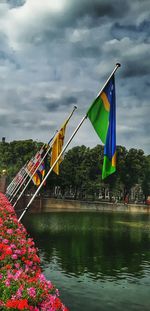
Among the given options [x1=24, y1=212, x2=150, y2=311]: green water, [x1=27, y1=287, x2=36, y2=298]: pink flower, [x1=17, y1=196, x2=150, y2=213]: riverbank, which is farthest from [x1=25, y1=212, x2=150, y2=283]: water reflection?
[x1=17, y1=196, x2=150, y2=213]: riverbank

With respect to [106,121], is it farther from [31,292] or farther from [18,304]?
[18,304]

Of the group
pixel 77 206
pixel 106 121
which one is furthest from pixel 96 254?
pixel 77 206

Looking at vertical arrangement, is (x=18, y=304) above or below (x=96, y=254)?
above

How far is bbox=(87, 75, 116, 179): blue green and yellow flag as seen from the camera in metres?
16.6

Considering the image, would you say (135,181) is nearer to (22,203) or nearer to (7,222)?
(22,203)

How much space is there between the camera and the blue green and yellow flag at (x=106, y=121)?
16609mm

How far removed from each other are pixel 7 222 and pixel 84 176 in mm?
98406

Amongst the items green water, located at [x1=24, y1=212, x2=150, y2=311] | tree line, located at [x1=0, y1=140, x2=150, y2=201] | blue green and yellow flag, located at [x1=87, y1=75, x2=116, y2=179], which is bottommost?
green water, located at [x1=24, y1=212, x2=150, y2=311]

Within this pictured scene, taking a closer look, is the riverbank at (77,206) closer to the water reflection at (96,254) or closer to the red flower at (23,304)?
the water reflection at (96,254)

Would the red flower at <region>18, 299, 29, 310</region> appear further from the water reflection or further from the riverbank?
the riverbank

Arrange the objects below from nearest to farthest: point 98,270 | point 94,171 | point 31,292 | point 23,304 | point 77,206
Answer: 1. point 23,304
2. point 31,292
3. point 98,270
4. point 77,206
5. point 94,171

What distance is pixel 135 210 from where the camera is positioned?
99.1m

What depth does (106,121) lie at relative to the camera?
55.8 ft

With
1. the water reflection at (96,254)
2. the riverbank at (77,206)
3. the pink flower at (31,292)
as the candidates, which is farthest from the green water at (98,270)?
the riverbank at (77,206)
